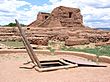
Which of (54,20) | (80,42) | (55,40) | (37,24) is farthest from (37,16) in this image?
(80,42)

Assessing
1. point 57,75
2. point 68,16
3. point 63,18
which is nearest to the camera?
point 57,75

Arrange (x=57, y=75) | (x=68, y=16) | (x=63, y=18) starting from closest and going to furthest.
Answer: (x=57, y=75) < (x=63, y=18) < (x=68, y=16)

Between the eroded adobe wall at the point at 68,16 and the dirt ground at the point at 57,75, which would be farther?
the eroded adobe wall at the point at 68,16

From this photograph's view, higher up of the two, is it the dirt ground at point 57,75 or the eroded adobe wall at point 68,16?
the eroded adobe wall at point 68,16

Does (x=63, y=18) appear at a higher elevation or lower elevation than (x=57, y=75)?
higher

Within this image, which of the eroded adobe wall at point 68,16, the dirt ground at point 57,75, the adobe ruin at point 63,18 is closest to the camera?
the dirt ground at point 57,75

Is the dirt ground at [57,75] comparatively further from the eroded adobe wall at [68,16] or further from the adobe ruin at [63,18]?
the eroded adobe wall at [68,16]

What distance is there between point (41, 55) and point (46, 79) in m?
5.34

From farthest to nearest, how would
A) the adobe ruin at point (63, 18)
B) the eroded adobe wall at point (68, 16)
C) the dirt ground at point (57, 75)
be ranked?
1. the eroded adobe wall at point (68, 16)
2. the adobe ruin at point (63, 18)
3. the dirt ground at point (57, 75)

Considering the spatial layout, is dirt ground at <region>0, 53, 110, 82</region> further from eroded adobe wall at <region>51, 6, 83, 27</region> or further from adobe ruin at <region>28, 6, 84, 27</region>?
eroded adobe wall at <region>51, 6, 83, 27</region>

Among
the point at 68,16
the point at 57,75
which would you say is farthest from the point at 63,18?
the point at 57,75

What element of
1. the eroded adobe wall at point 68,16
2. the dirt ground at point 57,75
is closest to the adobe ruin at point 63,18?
the eroded adobe wall at point 68,16

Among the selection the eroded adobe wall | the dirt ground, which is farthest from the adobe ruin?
the dirt ground

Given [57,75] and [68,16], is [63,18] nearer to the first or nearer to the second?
[68,16]
